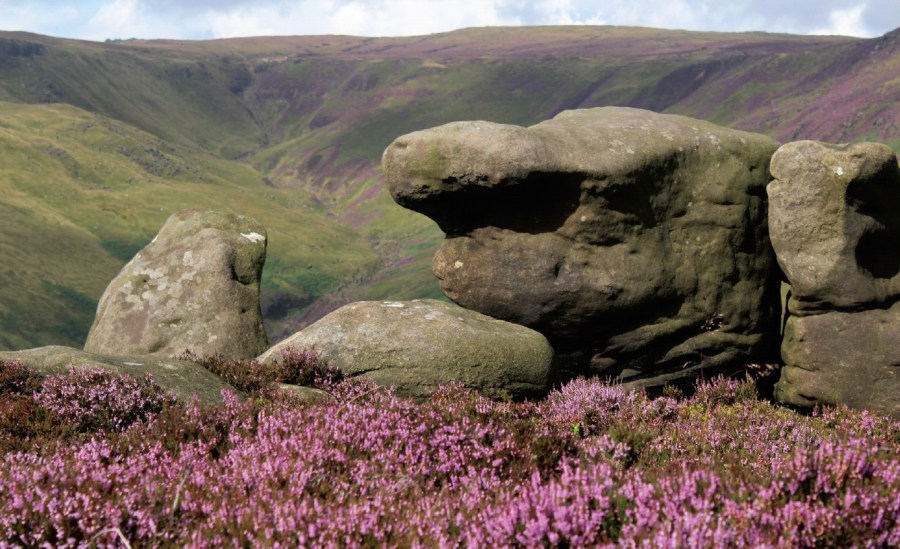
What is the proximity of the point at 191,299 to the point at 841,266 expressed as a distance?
42.1ft

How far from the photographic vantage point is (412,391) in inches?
449

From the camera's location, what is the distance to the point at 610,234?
14734 millimetres

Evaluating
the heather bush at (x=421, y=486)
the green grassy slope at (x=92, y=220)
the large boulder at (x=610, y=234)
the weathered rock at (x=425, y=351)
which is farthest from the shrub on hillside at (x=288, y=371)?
the green grassy slope at (x=92, y=220)

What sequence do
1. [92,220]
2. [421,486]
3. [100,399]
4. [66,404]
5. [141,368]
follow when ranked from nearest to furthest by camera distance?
[421,486] < [66,404] < [100,399] < [141,368] < [92,220]

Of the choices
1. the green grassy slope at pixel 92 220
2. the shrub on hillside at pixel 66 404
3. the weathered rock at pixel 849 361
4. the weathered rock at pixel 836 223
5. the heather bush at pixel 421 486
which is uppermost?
the weathered rock at pixel 836 223

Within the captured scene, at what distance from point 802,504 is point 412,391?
749cm

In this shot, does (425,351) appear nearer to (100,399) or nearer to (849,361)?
(100,399)

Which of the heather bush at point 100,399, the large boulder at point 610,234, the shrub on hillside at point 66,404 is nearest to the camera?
the shrub on hillside at point 66,404

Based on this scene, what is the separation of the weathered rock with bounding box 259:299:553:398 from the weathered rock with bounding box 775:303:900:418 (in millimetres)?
5365

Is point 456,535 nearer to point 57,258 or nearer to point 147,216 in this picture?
point 57,258

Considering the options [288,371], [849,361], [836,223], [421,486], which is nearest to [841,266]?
[836,223]

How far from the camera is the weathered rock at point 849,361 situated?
13.6m

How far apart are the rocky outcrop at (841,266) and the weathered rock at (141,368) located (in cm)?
1055

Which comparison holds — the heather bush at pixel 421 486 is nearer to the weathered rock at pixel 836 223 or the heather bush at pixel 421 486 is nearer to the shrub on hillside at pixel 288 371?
the shrub on hillside at pixel 288 371
